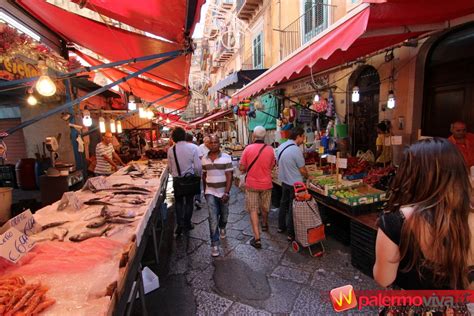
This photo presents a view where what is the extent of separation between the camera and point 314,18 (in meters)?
8.77

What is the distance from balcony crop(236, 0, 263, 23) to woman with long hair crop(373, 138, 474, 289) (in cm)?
1474

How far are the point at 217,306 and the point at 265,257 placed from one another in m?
1.34

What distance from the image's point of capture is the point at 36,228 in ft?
8.20

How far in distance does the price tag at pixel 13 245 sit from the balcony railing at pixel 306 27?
828 centimetres

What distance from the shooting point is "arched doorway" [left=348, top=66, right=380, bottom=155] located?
22.1ft

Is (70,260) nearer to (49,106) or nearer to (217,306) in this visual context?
(217,306)

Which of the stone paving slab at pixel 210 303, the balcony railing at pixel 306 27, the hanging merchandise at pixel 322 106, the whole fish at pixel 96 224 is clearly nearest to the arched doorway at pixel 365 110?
the hanging merchandise at pixel 322 106

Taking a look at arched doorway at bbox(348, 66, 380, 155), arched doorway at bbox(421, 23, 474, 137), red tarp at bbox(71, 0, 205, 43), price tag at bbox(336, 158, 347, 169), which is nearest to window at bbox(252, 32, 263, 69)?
arched doorway at bbox(348, 66, 380, 155)

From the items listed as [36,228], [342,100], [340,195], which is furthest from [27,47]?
[342,100]

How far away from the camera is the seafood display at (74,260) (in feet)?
4.69

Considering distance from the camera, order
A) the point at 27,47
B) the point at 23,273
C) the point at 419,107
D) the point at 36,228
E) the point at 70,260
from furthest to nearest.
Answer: the point at 419,107 < the point at 27,47 < the point at 36,228 < the point at 70,260 < the point at 23,273

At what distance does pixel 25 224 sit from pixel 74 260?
0.90 m

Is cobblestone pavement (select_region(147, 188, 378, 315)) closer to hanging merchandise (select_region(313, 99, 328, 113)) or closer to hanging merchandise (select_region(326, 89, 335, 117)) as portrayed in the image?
→ hanging merchandise (select_region(326, 89, 335, 117))

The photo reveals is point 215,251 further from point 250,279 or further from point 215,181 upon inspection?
point 215,181
